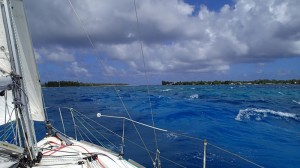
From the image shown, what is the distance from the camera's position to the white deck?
4574 mm

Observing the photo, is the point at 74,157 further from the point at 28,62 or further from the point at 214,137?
the point at 214,137

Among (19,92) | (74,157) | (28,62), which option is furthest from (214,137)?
(19,92)

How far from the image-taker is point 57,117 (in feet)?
65.0

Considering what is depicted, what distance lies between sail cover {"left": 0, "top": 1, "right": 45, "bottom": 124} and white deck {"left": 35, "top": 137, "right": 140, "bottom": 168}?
0.96 m

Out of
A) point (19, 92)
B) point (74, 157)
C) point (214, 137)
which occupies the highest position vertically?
point (19, 92)

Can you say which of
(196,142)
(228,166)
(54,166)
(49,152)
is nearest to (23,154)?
(54,166)

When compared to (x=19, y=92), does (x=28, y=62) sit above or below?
above

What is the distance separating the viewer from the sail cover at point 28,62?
220 inches

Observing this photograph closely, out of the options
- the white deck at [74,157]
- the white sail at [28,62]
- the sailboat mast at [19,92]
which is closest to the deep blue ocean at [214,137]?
the white deck at [74,157]

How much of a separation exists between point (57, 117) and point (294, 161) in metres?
16.4

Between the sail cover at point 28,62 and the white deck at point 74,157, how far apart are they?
0.96m

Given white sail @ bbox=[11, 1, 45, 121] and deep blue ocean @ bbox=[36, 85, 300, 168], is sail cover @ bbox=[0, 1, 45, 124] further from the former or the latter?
deep blue ocean @ bbox=[36, 85, 300, 168]

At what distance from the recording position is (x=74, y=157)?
4.90 metres

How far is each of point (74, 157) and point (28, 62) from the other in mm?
2691
